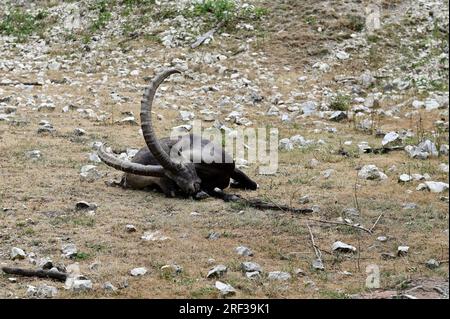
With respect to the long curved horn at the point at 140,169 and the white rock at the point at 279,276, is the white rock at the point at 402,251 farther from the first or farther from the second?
the long curved horn at the point at 140,169

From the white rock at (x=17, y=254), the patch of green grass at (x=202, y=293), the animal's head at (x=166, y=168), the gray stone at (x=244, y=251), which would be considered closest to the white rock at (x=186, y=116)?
the animal's head at (x=166, y=168)

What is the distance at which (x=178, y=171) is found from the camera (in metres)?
8.58

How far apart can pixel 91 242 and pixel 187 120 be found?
5699 millimetres

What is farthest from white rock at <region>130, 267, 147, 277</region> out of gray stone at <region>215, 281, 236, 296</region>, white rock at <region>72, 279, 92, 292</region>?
gray stone at <region>215, 281, 236, 296</region>

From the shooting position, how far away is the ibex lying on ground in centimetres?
852

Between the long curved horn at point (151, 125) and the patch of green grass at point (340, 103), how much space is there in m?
4.90

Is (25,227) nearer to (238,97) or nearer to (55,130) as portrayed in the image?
(55,130)

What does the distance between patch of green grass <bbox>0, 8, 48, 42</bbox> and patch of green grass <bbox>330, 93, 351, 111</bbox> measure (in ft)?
28.6

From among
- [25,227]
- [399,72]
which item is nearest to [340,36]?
[399,72]

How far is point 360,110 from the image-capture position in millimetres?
12461

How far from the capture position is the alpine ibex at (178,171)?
8.52 m

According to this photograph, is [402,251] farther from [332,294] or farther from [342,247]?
[332,294]

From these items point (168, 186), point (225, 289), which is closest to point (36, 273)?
point (225, 289)

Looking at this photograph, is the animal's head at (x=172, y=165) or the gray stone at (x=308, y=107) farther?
the gray stone at (x=308, y=107)
